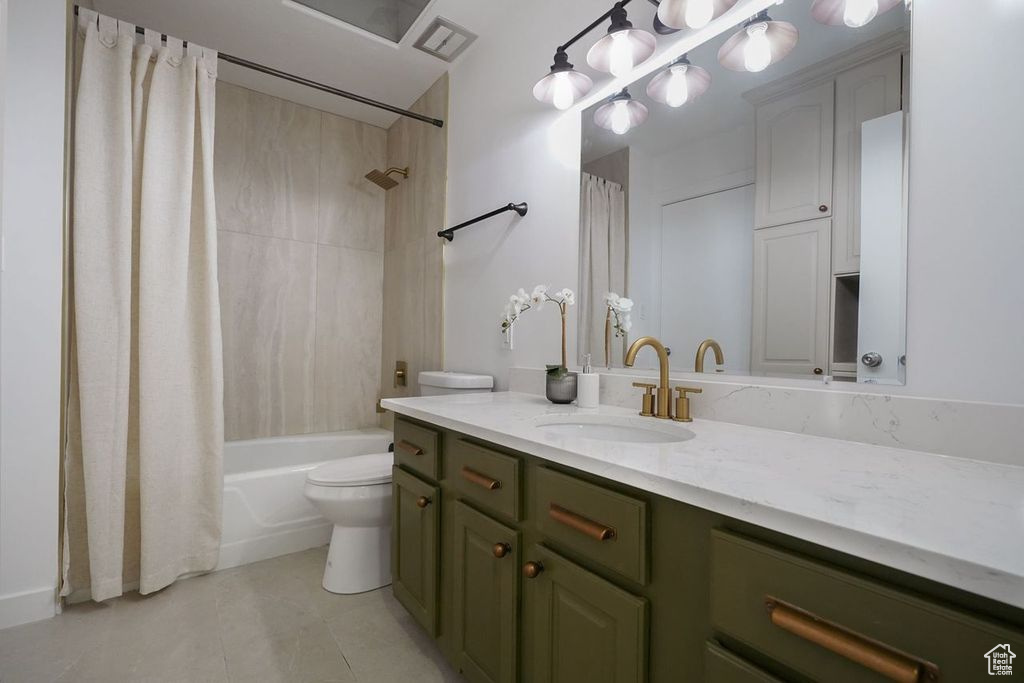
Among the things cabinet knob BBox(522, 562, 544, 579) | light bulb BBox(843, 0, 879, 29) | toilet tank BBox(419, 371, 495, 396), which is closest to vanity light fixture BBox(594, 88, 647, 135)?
light bulb BBox(843, 0, 879, 29)

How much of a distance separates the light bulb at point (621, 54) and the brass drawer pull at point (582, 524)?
1.31m

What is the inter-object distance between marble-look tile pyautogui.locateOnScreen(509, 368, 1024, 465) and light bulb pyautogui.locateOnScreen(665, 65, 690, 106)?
2.77 ft

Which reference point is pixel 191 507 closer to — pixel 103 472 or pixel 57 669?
pixel 103 472

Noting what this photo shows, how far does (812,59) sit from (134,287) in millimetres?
2471

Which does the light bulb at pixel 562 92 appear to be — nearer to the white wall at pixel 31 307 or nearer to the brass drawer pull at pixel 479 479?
the brass drawer pull at pixel 479 479

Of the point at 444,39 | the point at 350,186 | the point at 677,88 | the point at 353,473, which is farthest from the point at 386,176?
the point at 677,88

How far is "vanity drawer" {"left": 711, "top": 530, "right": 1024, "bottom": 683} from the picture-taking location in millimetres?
451

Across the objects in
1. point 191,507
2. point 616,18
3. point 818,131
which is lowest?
point 191,507

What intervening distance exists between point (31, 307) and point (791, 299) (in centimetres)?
249

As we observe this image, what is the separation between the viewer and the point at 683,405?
123 cm

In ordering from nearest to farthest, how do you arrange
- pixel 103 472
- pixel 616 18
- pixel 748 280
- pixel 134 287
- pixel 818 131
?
pixel 818 131
pixel 748 280
pixel 616 18
pixel 103 472
pixel 134 287

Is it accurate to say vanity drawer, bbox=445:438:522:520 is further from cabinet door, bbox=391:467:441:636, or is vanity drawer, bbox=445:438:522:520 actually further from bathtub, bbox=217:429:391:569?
bathtub, bbox=217:429:391:569

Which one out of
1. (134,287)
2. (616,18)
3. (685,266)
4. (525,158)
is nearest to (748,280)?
(685,266)

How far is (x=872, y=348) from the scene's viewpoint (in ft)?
3.25
